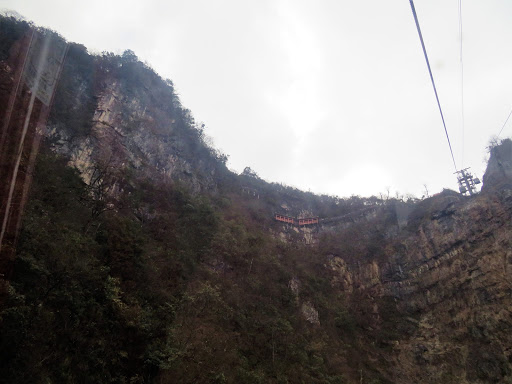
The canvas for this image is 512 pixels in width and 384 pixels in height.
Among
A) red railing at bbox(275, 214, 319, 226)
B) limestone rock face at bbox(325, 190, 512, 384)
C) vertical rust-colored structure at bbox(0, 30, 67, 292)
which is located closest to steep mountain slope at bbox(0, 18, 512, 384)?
limestone rock face at bbox(325, 190, 512, 384)

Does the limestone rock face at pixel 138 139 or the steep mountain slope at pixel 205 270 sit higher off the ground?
the limestone rock face at pixel 138 139

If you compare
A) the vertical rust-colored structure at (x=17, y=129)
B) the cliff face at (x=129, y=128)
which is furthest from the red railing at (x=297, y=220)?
the vertical rust-colored structure at (x=17, y=129)

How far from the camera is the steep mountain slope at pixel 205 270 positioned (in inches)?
362

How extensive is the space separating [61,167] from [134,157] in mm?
7897

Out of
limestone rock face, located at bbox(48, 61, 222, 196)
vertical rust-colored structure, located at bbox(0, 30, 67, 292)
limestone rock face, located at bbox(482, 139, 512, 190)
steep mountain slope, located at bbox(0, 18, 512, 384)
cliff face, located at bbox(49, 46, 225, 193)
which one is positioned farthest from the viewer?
limestone rock face, located at bbox(482, 139, 512, 190)

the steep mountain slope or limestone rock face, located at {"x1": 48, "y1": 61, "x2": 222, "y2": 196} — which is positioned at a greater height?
limestone rock face, located at {"x1": 48, "y1": 61, "x2": 222, "y2": 196}

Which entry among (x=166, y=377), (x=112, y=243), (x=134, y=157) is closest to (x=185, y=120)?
(x=134, y=157)

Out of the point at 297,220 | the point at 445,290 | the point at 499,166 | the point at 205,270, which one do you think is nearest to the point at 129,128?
the point at 205,270

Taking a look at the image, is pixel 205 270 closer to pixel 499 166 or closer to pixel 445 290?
pixel 445 290

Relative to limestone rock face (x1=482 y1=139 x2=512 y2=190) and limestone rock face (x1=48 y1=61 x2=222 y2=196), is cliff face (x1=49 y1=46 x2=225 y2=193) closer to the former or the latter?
limestone rock face (x1=48 y1=61 x2=222 y2=196)

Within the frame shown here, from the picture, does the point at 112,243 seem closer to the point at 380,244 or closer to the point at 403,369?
the point at 403,369

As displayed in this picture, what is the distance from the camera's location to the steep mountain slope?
30.1 ft

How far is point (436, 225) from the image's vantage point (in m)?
25.8

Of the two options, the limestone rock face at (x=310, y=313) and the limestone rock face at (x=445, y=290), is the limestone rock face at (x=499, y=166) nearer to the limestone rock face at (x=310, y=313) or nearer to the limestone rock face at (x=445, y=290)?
the limestone rock face at (x=445, y=290)
